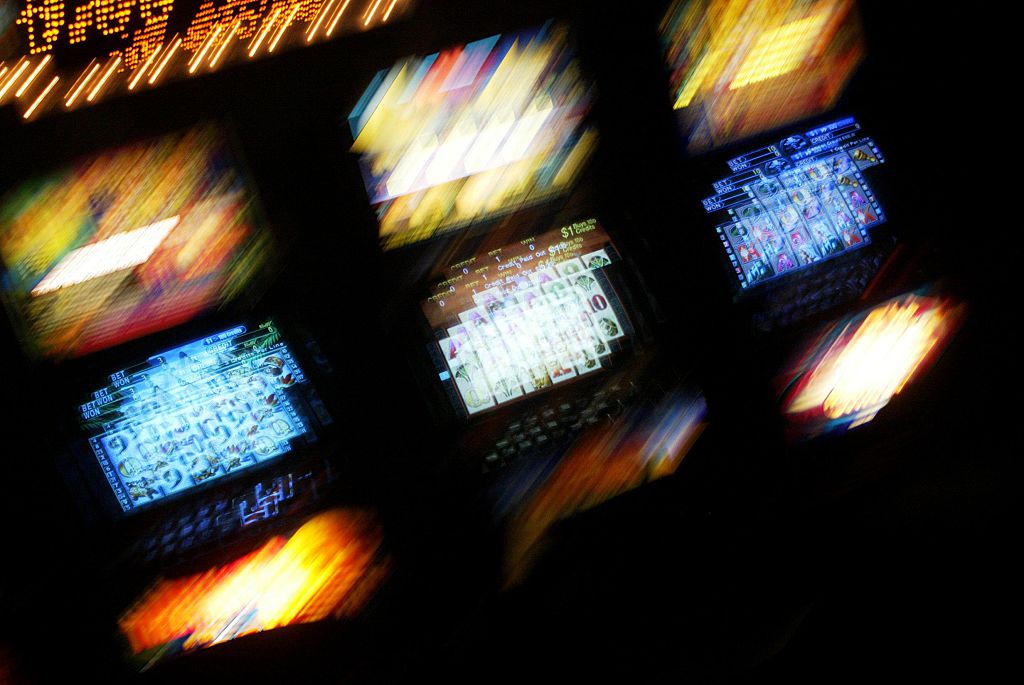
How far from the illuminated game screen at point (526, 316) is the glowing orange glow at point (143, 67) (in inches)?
60.0

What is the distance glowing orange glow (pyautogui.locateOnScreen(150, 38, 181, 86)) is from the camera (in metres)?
2.72

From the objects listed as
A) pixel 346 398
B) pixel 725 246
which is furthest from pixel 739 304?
pixel 346 398

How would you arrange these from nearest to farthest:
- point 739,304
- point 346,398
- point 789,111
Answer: point 346,398
point 739,304
point 789,111

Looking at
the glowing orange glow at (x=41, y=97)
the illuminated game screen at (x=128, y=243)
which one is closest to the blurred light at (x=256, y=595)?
the illuminated game screen at (x=128, y=243)

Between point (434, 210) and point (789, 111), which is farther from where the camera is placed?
point (789, 111)

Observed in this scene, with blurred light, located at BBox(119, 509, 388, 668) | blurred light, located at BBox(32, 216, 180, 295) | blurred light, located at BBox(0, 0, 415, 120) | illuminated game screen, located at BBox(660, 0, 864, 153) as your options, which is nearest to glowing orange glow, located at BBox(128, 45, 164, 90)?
blurred light, located at BBox(0, 0, 415, 120)

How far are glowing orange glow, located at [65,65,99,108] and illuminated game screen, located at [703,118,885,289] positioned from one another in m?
2.69

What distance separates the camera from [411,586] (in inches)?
106

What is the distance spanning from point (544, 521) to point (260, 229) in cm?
171

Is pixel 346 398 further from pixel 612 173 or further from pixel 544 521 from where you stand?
pixel 612 173

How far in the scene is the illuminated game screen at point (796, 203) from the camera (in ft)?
9.50

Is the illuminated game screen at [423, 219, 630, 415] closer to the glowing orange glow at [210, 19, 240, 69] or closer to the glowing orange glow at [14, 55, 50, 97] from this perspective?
the glowing orange glow at [210, 19, 240, 69]

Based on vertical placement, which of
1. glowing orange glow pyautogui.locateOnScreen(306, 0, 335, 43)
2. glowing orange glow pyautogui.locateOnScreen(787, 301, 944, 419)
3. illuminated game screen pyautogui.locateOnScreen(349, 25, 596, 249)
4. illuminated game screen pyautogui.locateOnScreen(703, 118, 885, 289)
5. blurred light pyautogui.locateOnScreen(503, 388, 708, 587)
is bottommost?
glowing orange glow pyautogui.locateOnScreen(787, 301, 944, 419)

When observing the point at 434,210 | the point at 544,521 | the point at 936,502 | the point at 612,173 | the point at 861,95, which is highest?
the point at 434,210
